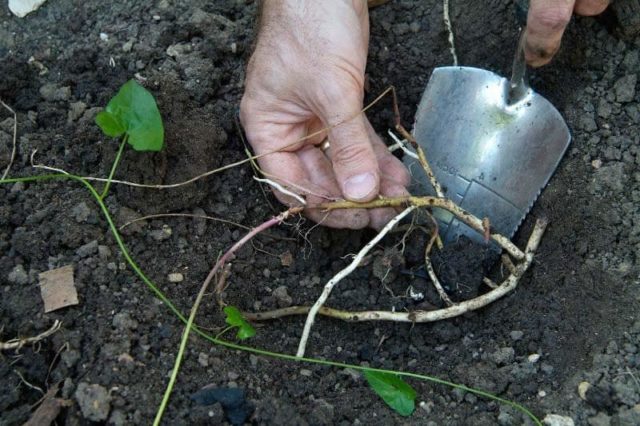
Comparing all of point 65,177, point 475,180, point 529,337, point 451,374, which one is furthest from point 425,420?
point 65,177

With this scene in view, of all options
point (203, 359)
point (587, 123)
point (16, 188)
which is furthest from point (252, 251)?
point (587, 123)

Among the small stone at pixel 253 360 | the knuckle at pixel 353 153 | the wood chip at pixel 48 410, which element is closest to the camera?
the wood chip at pixel 48 410

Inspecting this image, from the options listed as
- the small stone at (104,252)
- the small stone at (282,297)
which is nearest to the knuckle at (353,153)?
the small stone at (282,297)

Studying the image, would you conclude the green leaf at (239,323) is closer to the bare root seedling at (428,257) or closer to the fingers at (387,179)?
the bare root seedling at (428,257)

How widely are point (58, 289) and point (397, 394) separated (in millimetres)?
700

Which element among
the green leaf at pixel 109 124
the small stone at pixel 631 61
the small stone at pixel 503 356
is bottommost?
the small stone at pixel 503 356

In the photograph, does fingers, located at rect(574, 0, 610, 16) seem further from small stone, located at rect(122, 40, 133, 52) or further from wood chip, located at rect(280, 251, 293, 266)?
small stone, located at rect(122, 40, 133, 52)

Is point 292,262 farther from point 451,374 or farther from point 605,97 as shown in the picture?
point 605,97

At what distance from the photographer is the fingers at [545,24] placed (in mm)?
1448

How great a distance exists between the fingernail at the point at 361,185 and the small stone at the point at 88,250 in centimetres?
56

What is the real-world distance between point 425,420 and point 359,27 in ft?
3.09

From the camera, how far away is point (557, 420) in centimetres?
137

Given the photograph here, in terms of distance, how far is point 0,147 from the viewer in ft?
5.32

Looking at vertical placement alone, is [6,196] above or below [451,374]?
above
